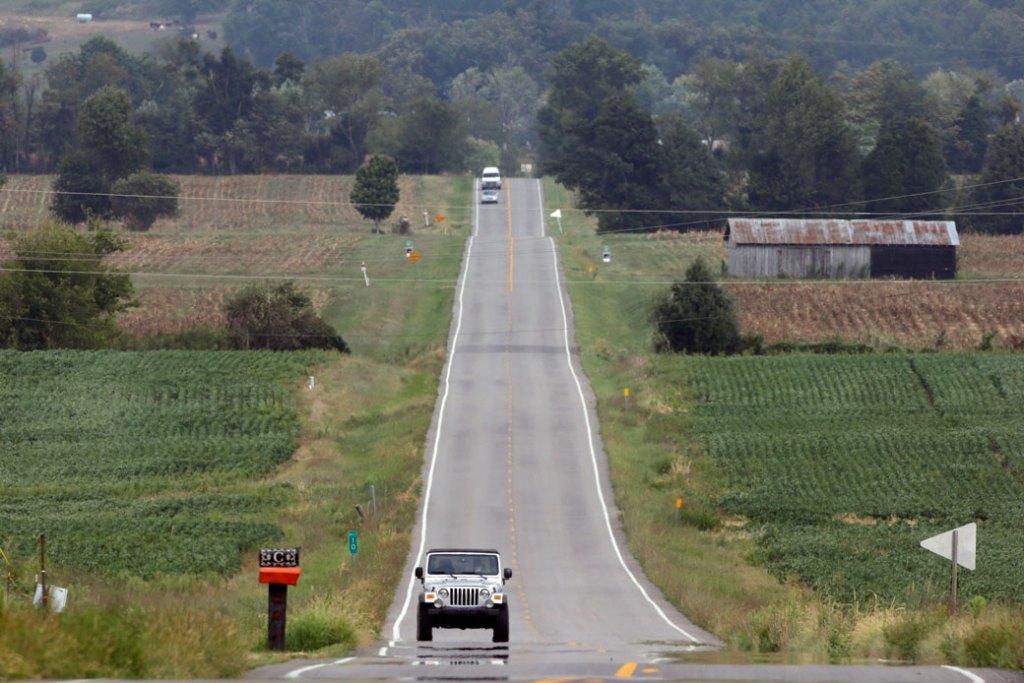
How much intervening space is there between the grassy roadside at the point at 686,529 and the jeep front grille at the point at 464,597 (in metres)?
5.34

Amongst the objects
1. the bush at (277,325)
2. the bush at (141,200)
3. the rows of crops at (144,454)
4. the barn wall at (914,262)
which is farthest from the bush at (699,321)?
the bush at (141,200)

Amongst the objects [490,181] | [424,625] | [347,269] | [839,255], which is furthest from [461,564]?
[490,181]

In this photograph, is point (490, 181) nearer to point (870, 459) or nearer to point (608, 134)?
point (608, 134)

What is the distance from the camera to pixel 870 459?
70.8 m

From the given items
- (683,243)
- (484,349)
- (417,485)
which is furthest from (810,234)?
(417,485)

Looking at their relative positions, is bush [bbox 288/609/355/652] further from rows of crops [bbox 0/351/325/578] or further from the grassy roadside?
rows of crops [bbox 0/351/325/578]

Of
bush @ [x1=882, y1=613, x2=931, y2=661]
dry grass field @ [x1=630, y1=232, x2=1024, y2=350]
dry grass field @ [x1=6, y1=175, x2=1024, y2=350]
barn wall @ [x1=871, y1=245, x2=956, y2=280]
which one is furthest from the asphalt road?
barn wall @ [x1=871, y1=245, x2=956, y2=280]

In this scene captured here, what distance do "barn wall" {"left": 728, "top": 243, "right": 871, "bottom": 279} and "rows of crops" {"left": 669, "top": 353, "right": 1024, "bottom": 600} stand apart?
24.6m

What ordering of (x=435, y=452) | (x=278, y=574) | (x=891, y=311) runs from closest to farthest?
(x=278, y=574) < (x=435, y=452) < (x=891, y=311)

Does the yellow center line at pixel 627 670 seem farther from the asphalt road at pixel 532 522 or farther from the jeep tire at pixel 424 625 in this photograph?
the jeep tire at pixel 424 625

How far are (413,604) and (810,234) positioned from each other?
7613 centimetres

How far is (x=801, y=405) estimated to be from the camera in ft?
268

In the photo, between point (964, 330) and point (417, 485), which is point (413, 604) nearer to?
point (417, 485)

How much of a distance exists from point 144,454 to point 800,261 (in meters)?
56.1
